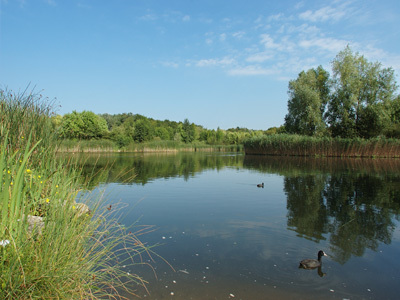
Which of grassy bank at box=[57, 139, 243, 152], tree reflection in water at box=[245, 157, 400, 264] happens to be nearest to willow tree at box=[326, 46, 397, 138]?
tree reflection in water at box=[245, 157, 400, 264]

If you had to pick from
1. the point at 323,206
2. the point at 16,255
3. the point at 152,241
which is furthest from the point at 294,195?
the point at 16,255

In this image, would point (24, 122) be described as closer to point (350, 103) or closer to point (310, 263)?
point (310, 263)

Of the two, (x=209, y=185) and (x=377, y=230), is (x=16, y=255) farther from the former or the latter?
(x=209, y=185)

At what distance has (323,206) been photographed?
9.16m

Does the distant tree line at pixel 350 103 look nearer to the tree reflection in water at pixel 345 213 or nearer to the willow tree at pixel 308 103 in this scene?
the willow tree at pixel 308 103

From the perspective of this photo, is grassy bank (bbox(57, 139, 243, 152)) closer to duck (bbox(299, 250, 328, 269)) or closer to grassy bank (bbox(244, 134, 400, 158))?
grassy bank (bbox(244, 134, 400, 158))

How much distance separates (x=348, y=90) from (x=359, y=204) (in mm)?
33933

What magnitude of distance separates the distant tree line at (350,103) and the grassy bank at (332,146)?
3927 millimetres

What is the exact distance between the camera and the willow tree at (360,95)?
36531 millimetres

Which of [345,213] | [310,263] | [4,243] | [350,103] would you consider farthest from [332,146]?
[4,243]

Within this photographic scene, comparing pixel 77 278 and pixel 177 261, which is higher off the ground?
pixel 77 278

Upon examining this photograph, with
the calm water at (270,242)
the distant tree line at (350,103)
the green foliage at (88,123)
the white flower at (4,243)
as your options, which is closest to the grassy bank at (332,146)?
the distant tree line at (350,103)

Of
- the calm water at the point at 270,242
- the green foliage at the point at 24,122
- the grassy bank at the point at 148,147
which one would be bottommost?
the calm water at the point at 270,242

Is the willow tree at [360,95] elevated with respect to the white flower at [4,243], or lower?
elevated
